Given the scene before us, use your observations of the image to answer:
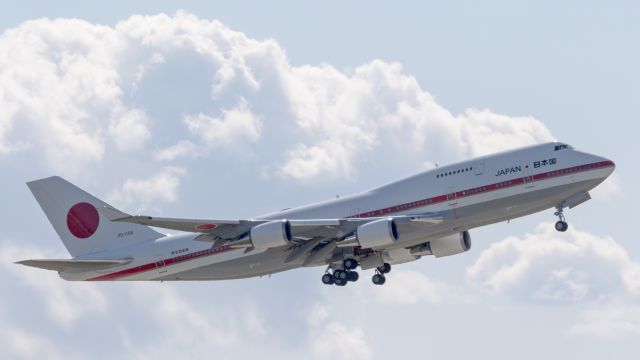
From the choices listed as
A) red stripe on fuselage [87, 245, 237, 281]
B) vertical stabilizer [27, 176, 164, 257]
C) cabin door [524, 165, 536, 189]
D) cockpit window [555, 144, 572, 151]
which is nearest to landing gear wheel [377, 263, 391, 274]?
red stripe on fuselage [87, 245, 237, 281]

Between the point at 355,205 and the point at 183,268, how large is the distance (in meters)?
12.2

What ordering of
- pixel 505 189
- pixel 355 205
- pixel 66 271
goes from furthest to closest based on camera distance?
pixel 66 271 < pixel 355 205 < pixel 505 189

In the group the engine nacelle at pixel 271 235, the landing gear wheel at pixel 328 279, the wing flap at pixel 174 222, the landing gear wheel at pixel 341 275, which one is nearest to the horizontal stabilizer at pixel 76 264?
the wing flap at pixel 174 222

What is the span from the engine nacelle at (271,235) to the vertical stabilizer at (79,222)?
38.2ft

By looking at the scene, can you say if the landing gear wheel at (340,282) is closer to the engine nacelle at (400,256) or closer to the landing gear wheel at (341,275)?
the landing gear wheel at (341,275)

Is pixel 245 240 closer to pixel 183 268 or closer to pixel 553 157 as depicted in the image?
pixel 183 268

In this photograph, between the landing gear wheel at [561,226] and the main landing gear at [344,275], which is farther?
the main landing gear at [344,275]

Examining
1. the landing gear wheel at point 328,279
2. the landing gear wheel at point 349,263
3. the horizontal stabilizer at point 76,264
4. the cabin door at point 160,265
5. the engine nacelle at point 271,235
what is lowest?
the landing gear wheel at point 328,279

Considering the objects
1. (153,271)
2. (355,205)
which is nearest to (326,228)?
(355,205)

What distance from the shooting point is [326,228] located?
6359cm

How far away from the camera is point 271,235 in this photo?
61.5 meters

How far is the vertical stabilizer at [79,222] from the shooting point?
71.6 m

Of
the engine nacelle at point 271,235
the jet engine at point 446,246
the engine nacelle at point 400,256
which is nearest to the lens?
the engine nacelle at point 271,235

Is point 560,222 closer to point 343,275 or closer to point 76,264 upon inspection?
point 343,275
